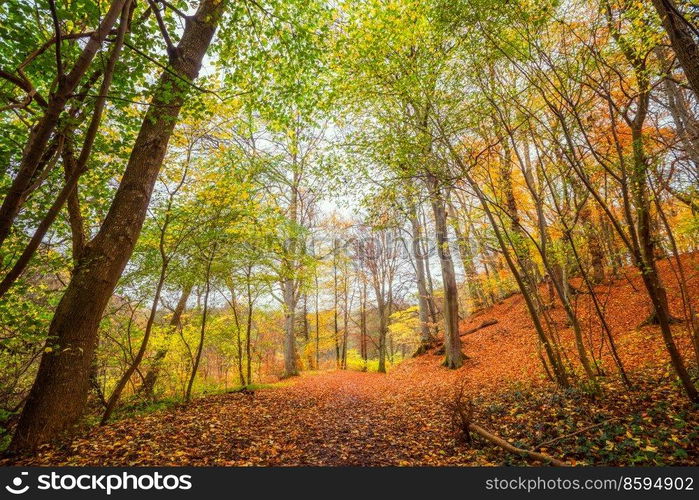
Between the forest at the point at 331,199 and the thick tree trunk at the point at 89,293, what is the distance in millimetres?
28

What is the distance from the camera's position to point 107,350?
23.1 ft

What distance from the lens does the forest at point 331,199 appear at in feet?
11.6

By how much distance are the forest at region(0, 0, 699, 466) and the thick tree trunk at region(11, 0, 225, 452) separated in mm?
28

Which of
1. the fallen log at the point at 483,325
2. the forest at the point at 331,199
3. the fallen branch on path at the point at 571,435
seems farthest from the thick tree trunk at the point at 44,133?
the fallen log at the point at 483,325

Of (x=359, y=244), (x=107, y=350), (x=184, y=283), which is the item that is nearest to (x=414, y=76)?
(x=184, y=283)

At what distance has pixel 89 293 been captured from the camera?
4059 millimetres

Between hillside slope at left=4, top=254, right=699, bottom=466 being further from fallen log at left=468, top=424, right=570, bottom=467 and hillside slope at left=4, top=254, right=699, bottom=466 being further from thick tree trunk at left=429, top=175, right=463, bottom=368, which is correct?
thick tree trunk at left=429, top=175, right=463, bottom=368

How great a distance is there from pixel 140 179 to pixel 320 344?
2113cm

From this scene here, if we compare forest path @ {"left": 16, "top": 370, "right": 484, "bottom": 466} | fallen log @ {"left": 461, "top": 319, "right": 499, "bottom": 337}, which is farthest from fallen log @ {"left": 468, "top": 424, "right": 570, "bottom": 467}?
fallen log @ {"left": 461, "top": 319, "right": 499, "bottom": 337}

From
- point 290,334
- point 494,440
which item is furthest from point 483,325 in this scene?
point 494,440

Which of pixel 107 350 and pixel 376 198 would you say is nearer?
pixel 107 350

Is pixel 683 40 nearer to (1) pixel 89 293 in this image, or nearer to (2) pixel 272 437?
(2) pixel 272 437

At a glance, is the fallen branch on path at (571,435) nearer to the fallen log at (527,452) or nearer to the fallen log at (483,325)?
the fallen log at (527,452)

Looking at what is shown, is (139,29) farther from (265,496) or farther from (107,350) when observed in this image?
(107,350)
